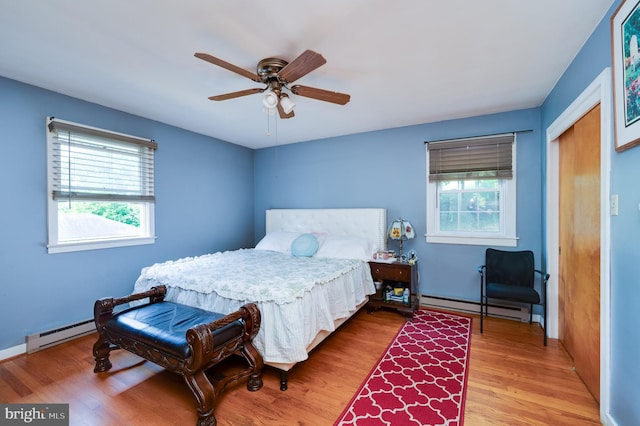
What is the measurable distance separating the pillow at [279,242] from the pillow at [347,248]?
0.53m

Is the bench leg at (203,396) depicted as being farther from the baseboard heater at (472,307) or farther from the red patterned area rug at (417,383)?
the baseboard heater at (472,307)

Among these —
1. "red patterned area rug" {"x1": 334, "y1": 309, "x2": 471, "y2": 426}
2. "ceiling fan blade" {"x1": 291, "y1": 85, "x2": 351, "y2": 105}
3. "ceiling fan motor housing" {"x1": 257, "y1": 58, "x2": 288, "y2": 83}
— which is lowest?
"red patterned area rug" {"x1": 334, "y1": 309, "x2": 471, "y2": 426}

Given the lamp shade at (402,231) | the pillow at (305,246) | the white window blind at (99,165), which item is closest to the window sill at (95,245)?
the white window blind at (99,165)

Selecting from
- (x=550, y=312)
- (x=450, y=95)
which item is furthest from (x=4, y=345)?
(x=550, y=312)

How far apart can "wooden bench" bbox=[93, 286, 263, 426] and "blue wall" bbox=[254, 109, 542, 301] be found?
2.53 metres

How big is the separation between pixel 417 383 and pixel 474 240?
6.66ft

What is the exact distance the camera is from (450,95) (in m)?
2.75

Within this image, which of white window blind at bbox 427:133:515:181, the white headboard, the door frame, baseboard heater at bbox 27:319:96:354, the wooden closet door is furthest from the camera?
the white headboard

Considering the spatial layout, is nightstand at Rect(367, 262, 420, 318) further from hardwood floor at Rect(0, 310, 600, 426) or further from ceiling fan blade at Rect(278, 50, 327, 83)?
ceiling fan blade at Rect(278, 50, 327, 83)

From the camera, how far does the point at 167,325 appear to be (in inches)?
74.3

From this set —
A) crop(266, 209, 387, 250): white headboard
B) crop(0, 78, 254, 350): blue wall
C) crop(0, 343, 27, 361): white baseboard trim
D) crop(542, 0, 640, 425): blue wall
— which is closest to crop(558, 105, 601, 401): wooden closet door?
crop(542, 0, 640, 425): blue wall

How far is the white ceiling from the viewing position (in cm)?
157

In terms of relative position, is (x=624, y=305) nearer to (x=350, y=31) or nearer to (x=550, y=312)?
(x=550, y=312)

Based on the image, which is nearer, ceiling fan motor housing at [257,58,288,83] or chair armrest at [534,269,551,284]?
ceiling fan motor housing at [257,58,288,83]
